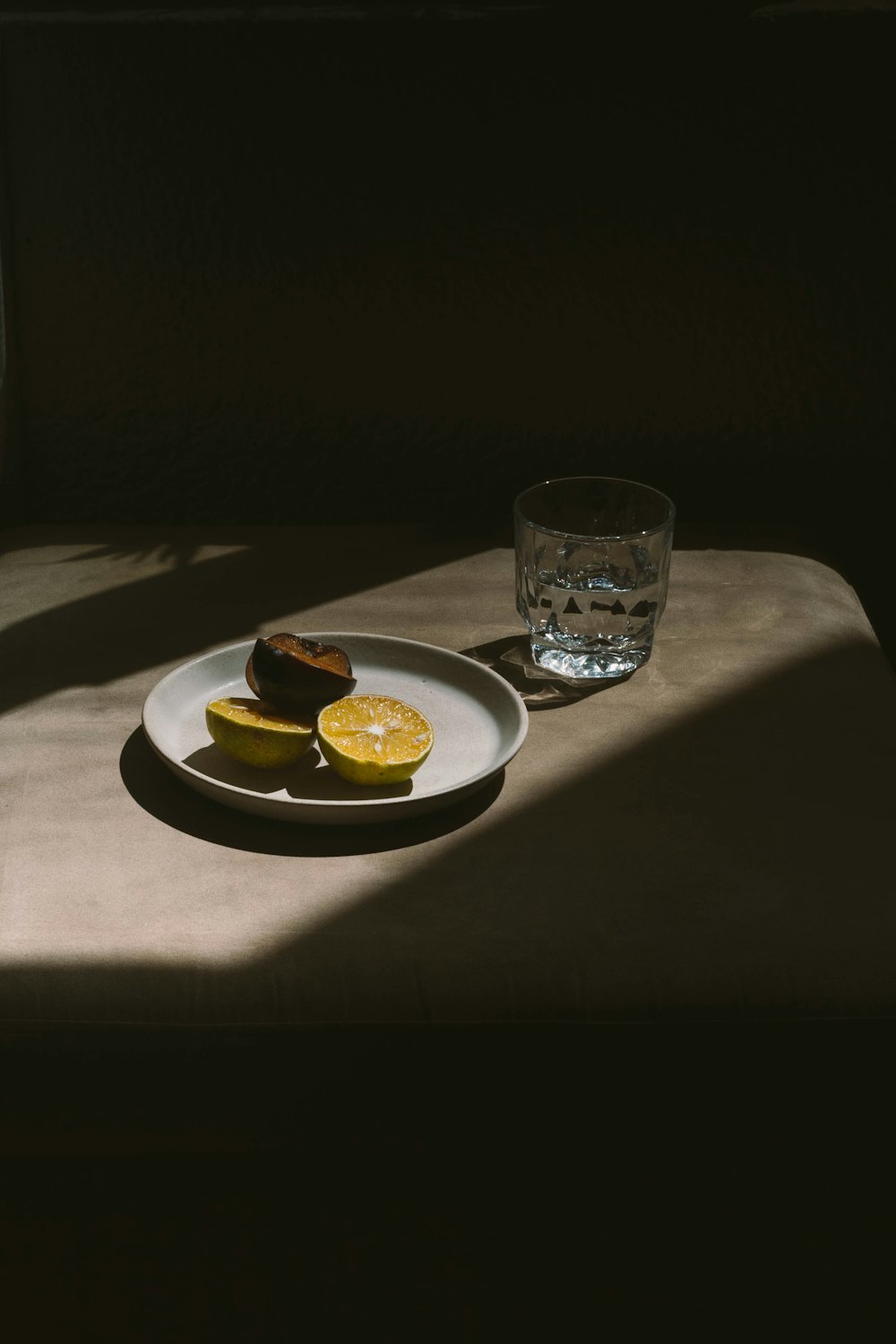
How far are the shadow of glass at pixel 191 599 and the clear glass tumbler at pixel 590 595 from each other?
0.28 metres

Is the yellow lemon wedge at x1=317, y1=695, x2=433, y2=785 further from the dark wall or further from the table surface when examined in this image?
the dark wall

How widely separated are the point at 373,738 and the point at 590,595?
1.06ft

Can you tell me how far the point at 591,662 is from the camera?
1247mm

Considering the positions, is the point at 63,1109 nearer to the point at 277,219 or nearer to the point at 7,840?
the point at 7,840

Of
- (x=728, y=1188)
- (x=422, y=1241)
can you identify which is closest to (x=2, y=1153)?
(x=422, y=1241)

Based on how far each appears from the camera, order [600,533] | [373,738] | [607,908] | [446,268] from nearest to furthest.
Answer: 1. [607,908]
2. [373,738]
3. [600,533]
4. [446,268]

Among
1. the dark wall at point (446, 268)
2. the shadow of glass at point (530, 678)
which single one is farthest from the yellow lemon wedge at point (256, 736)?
the dark wall at point (446, 268)

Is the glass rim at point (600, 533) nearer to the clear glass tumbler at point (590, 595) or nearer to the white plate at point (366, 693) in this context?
the clear glass tumbler at point (590, 595)

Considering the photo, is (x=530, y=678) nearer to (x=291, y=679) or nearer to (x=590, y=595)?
(x=590, y=595)

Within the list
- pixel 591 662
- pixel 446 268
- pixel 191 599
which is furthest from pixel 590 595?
pixel 446 268

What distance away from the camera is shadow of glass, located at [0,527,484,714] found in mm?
1263

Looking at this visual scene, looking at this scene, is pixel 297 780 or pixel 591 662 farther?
pixel 591 662

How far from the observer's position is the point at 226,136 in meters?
1.69

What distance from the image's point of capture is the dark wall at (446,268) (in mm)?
1654
